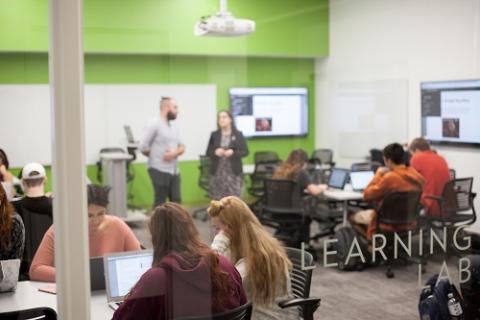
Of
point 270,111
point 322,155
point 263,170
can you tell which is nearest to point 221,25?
point 270,111

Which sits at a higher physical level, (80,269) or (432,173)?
(432,173)

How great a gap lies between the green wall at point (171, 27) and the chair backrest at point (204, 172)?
689mm

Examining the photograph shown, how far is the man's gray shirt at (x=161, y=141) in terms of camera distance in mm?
4129

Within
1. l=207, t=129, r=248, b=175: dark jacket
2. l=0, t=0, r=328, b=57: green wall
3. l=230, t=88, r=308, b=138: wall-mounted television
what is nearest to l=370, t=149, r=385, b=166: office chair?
l=230, t=88, r=308, b=138: wall-mounted television

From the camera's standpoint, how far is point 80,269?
3.20 metres

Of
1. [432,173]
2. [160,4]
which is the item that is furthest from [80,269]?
[432,173]

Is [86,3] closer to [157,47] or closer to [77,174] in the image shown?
[157,47]

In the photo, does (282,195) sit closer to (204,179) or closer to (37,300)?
(204,179)

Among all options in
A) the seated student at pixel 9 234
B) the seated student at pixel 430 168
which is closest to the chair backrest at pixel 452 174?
the seated student at pixel 430 168

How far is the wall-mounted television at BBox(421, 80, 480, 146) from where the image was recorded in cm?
479

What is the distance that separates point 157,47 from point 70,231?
4.22 ft

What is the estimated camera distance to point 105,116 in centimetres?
372

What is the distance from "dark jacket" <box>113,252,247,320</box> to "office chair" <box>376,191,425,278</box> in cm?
184

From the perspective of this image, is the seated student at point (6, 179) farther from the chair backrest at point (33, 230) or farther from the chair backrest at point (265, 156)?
the chair backrest at point (265, 156)
